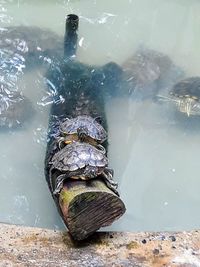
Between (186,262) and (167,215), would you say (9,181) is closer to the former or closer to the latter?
(167,215)

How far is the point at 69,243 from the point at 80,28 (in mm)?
3963

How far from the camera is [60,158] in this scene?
3357mm

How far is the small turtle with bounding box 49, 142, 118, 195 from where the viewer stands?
3.19 metres

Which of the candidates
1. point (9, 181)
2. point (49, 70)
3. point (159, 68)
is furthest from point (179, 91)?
point (9, 181)

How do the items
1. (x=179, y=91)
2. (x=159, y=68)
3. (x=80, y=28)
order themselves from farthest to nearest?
(x=80, y=28) → (x=159, y=68) → (x=179, y=91)

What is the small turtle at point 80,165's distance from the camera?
319 centimetres

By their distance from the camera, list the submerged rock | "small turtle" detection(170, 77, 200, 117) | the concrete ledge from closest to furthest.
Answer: the concrete ledge < "small turtle" detection(170, 77, 200, 117) < the submerged rock

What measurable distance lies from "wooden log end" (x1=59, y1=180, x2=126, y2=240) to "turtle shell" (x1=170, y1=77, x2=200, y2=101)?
7.82 ft

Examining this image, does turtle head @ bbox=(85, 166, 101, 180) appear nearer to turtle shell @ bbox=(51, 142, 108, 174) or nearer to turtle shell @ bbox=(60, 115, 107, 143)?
turtle shell @ bbox=(51, 142, 108, 174)

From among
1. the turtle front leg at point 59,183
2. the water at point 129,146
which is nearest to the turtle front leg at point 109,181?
the turtle front leg at point 59,183

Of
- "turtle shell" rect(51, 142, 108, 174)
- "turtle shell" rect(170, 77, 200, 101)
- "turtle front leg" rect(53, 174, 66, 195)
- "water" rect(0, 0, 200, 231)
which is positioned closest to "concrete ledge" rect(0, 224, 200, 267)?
"turtle front leg" rect(53, 174, 66, 195)

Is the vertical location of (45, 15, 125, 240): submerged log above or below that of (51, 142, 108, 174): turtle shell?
below

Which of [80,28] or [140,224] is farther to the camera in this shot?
[80,28]

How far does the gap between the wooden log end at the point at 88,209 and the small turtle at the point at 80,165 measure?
137 mm
